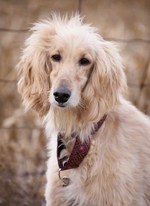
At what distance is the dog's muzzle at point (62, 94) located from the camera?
4.39 metres

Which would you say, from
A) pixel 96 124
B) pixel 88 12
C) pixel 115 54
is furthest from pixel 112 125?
pixel 88 12

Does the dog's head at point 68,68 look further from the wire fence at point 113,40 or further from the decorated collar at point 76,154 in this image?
the wire fence at point 113,40

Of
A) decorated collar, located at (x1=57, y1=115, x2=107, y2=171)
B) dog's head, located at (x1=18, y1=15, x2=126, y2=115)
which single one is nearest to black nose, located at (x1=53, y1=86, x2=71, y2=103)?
dog's head, located at (x1=18, y1=15, x2=126, y2=115)

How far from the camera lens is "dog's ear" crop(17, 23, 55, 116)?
4.66m

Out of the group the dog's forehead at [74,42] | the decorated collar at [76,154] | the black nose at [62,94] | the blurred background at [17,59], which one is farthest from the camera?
the blurred background at [17,59]

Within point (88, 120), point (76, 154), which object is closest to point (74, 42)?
point (88, 120)

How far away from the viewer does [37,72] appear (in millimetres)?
4668

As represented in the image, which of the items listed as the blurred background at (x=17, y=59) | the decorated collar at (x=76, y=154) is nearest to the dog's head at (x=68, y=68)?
the decorated collar at (x=76, y=154)

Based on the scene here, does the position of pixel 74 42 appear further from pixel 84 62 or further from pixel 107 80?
pixel 107 80

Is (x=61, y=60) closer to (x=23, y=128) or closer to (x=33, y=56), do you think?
(x=33, y=56)

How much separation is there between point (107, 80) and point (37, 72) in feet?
1.34

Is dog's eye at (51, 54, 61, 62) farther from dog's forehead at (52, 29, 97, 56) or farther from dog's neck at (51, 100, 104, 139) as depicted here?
dog's neck at (51, 100, 104, 139)

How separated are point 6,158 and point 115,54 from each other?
2.25 m

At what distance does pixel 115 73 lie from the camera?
4609 millimetres
